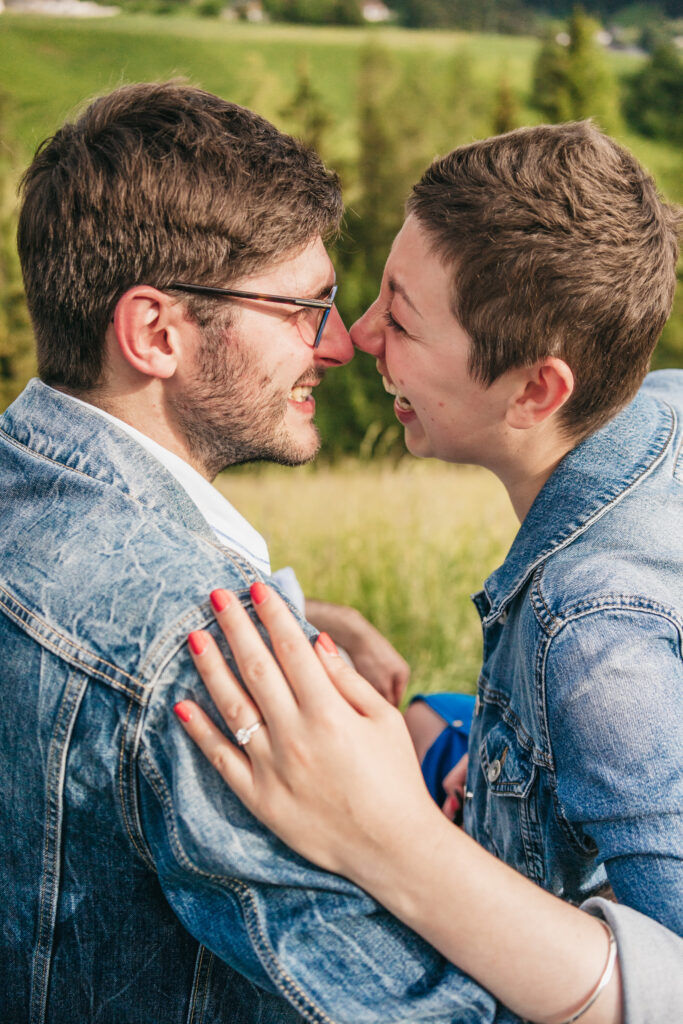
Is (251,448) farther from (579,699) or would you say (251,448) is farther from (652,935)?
(652,935)

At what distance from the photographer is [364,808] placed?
53.7 inches

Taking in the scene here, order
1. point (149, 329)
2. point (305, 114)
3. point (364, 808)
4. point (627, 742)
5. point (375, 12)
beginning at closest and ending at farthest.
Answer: point (364, 808) → point (627, 742) → point (149, 329) → point (305, 114) → point (375, 12)

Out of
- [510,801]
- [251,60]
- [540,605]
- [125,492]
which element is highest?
[251,60]

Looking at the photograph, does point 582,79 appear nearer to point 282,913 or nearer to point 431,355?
point 431,355

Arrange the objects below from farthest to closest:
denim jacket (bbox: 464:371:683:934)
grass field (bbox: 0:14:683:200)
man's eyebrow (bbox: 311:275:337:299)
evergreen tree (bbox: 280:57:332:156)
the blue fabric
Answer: grass field (bbox: 0:14:683:200)
evergreen tree (bbox: 280:57:332:156)
the blue fabric
man's eyebrow (bbox: 311:275:337:299)
denim jacket (bbox: 464:371:683:934)

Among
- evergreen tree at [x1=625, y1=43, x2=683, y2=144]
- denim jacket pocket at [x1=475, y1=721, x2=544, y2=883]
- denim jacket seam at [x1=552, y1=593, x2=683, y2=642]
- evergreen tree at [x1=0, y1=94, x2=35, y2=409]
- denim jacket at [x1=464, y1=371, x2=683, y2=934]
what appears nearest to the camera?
denim jacket at [x1=464, y1=371, x2=683, y2=934]

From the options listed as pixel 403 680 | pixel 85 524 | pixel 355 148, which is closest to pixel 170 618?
pixel 85 524

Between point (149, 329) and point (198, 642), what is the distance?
99 centimetres

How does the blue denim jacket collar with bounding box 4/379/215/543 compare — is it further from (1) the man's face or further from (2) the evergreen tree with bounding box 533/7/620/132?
(2) the evergreen tree with bounding box 533/7/620/132

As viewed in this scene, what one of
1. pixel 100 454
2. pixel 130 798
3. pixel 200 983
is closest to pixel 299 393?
pixel 100 454

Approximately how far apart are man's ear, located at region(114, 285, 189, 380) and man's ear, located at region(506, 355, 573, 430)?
2.67 ft

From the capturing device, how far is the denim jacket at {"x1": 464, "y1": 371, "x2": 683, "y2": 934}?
1.57 metres

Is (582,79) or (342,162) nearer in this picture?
(342,162)

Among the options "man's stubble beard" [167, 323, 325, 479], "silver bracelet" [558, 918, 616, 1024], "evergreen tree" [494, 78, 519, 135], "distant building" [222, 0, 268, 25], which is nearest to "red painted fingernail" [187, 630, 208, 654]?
"silver bracelet" [558, 918, 616, 1024]
